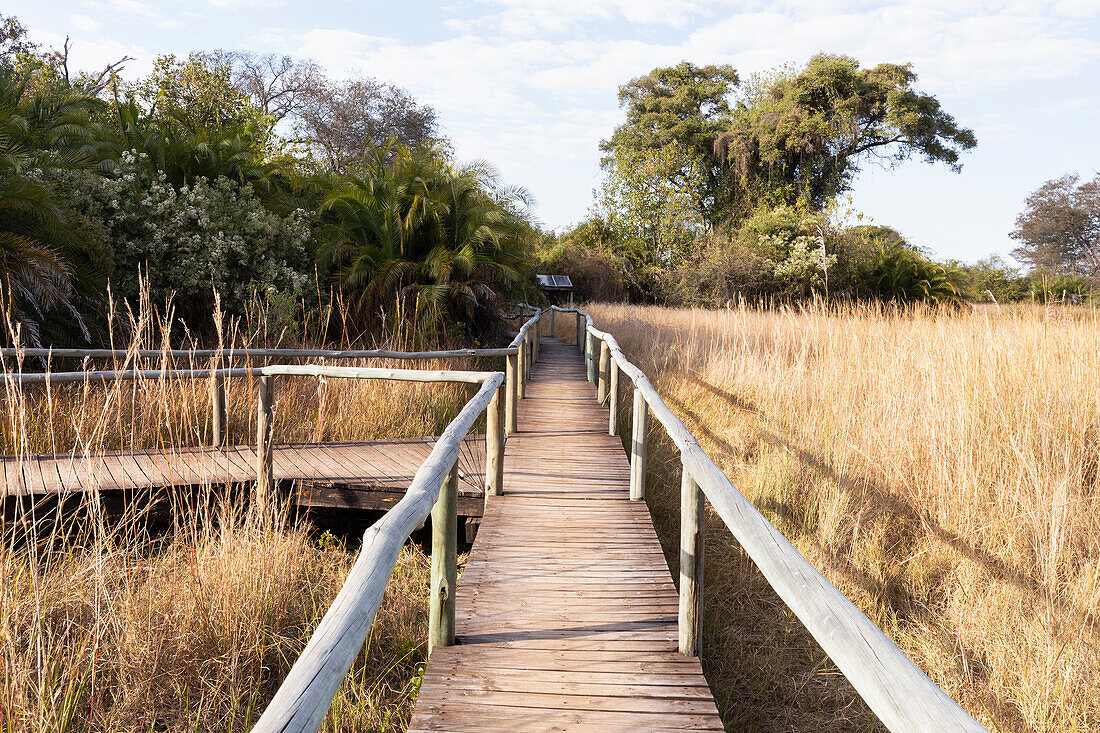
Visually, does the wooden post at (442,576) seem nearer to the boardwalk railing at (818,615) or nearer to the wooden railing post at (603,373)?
the boardwalk railing at (818,615)

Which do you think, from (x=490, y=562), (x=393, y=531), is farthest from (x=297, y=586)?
(x=393, y=531)

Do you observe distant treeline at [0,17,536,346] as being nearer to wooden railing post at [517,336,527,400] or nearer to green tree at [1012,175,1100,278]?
wooden railing post at [517,336,527,400]

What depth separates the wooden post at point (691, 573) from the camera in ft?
8.00

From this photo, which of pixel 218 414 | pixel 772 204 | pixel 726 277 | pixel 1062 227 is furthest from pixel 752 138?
pixel 218 414

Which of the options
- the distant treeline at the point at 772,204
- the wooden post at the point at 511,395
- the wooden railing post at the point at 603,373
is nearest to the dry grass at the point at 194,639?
the wooden post at the point at 511,395

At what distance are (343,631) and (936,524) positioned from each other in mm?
3509

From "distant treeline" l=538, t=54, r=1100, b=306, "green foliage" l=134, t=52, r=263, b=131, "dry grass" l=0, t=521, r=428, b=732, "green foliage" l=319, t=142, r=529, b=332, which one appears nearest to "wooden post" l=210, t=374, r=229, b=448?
"dry grass" l=0, t=521, r=428, b=732

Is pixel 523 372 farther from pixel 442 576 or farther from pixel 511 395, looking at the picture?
pixel 442 576

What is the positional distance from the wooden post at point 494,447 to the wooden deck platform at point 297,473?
0.24 meters

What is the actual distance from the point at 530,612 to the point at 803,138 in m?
24.4

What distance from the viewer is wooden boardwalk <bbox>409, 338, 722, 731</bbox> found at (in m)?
2.12

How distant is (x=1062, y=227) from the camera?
28.3 metres

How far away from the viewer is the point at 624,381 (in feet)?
27.9

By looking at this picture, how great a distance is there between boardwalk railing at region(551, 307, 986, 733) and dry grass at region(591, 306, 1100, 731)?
2.71 feet
